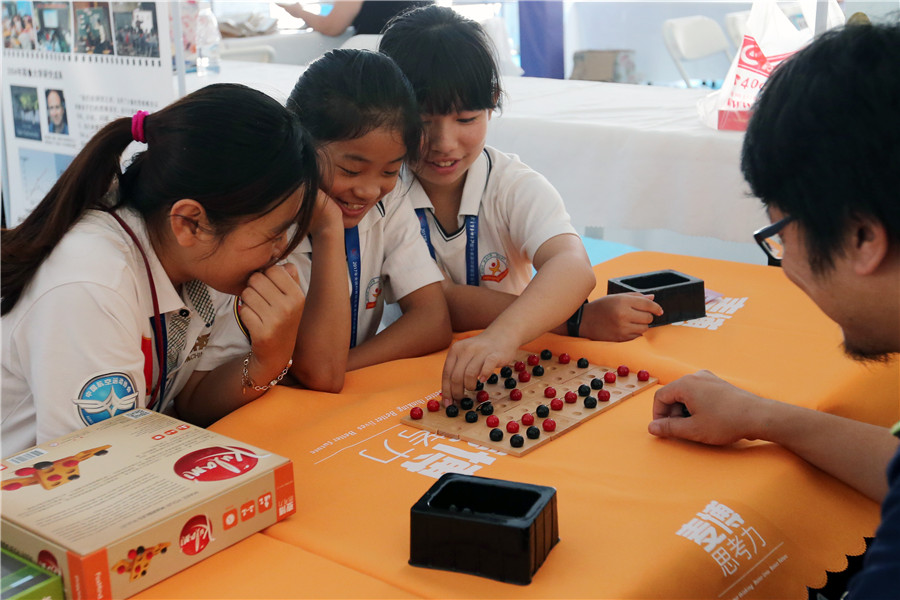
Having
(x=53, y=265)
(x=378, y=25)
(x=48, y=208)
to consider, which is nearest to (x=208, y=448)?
(x=53, y=265)

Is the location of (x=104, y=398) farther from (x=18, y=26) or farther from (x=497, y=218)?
(x=18, y=26)

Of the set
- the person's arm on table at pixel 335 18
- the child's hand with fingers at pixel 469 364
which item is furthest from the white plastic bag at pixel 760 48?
the person's arm on table at pixel 335 18

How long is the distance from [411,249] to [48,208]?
65cm

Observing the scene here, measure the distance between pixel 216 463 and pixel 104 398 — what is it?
0.80 feet

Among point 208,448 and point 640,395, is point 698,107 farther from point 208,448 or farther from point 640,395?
point 208,448

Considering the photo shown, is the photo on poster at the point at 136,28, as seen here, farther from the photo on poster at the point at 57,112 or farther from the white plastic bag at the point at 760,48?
the white plastic bag at the point at 760,48

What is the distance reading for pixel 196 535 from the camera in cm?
78

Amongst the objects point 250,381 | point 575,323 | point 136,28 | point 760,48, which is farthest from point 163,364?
point 760,48

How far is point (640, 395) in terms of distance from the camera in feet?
4.02

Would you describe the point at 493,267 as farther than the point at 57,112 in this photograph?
No

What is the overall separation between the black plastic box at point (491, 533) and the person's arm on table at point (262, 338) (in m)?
0.46

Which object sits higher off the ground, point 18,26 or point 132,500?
point 18,26

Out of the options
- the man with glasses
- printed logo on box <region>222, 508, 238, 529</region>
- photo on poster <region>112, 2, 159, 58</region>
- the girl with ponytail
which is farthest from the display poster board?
the man with glasses

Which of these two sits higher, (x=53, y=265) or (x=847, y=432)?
(x=53, y=265)
